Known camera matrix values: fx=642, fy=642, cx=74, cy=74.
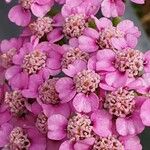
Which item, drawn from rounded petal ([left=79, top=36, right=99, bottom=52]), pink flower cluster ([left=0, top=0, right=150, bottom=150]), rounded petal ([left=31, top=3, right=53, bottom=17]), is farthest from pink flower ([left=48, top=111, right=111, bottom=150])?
rounded petal ([left=31, top=3, right=53, bottom=17])

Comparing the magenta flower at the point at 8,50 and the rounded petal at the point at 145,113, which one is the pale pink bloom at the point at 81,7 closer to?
the magenta flower at the point at 8,50

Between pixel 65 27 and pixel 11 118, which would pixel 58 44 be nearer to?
pixel 65 27

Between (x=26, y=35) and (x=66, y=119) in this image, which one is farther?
(x=26, y=35)

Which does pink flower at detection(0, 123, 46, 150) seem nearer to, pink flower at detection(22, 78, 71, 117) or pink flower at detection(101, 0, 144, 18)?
pink flower at detection(22, 78, 71, 117)

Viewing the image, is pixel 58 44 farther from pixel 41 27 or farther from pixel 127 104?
pixel 127 104

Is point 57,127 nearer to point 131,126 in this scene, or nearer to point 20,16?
point 131,126

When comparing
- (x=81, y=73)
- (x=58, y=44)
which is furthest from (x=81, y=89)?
(x=58, y=44)

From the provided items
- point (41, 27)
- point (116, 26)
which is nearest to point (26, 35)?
point (41, 27)

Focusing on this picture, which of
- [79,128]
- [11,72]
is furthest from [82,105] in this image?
[11,72]
